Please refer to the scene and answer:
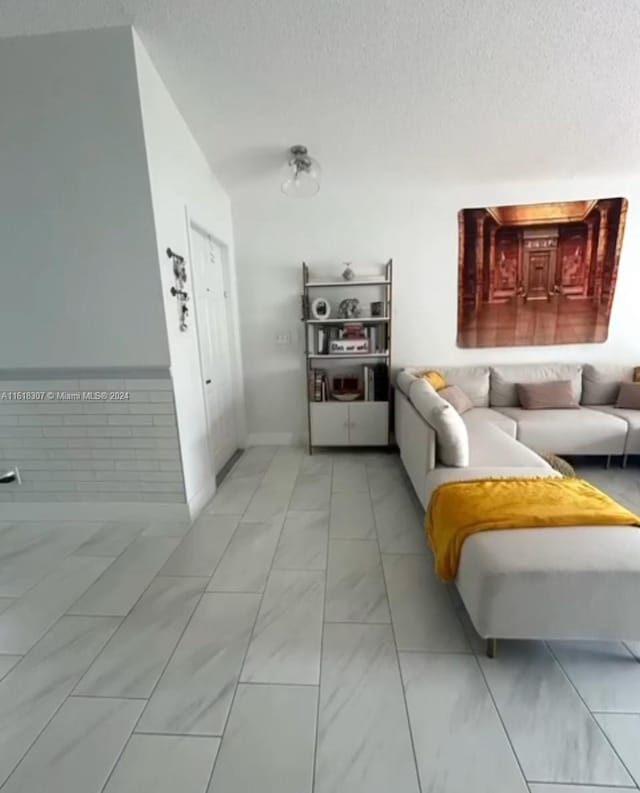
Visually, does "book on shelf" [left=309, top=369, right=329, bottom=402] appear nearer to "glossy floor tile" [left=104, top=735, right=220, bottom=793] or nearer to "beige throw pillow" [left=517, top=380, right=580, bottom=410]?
"beige throw pillow" [left=517, top=380, right=580, bottom=410]

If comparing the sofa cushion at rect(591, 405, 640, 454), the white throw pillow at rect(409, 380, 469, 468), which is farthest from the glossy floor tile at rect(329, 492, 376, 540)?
the sofa cushion at rect(591, 405, 640, 454)

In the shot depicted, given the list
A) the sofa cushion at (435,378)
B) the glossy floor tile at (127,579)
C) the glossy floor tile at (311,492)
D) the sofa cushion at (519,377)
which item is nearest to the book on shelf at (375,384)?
the sofa cushion at (435,378)

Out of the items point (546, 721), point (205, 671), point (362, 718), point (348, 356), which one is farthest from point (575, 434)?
point (205, 671)

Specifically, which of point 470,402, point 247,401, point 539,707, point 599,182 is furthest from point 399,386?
point 599,182

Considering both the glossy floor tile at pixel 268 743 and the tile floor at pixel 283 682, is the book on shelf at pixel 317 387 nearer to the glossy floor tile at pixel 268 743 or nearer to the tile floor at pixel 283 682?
the tile floor at pixel 283 682

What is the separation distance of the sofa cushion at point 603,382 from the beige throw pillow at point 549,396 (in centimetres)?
21

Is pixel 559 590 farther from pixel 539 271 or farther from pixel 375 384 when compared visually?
pixel 539 271

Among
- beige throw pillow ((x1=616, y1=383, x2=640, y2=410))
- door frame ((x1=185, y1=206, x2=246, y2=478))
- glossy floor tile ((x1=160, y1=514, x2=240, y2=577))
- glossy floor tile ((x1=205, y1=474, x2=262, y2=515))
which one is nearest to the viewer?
glossy floor tile ((x1=160, y1=514, x2=240, y2=577))

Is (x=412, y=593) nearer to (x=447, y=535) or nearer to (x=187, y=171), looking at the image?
(x=447, y=535)

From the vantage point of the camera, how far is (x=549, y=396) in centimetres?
319

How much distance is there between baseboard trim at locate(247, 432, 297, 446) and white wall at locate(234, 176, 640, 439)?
0.41 metres

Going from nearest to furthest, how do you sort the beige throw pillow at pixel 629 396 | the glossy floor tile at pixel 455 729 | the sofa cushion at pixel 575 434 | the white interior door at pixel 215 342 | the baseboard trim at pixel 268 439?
the glossy floor tile at pixel 455 729, the white interior door at pixel 215 342, the sofa cushion at pixel 575 434, the beige throw pillow at pixel 629 396, the baseboard trim at pixel 268 439

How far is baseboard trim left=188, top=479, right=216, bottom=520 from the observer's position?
2379 millimetres

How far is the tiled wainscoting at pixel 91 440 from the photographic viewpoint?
2.21 meters
